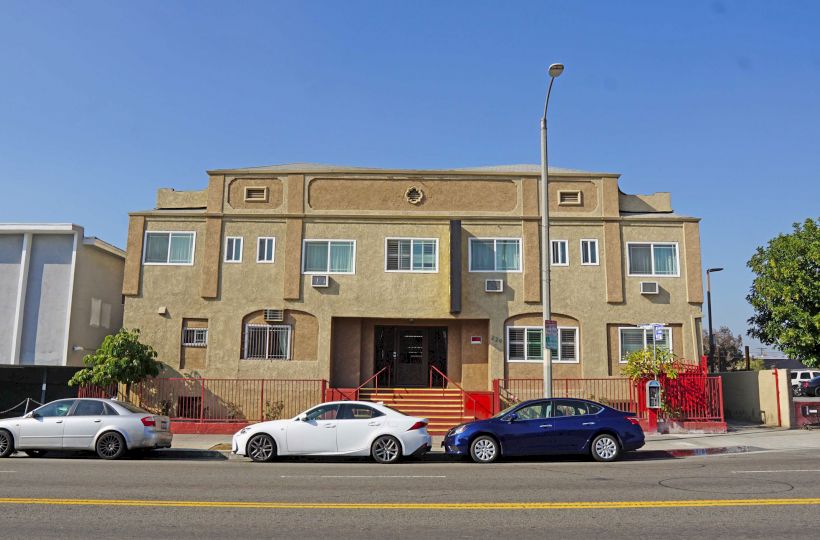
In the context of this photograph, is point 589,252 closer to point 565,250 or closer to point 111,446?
point 565,250

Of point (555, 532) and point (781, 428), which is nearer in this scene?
point (555, 532)

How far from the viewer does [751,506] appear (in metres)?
8.36

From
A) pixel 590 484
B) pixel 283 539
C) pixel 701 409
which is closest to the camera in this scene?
pixel 283 539

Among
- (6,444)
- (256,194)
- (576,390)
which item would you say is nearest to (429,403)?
(576,390)

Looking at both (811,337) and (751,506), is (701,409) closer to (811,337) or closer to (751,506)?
(811,337)

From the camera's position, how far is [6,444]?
14.8 meters

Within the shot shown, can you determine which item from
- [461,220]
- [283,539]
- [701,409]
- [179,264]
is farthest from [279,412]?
[283,539]

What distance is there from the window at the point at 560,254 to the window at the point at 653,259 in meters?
2.14

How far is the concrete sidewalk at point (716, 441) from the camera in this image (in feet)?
52.6

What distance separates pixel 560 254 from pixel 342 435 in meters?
11.5

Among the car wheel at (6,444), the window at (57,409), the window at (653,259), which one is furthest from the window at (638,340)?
Result: the car wheel at (6,444)

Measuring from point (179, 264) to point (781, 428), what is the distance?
19.6 metres

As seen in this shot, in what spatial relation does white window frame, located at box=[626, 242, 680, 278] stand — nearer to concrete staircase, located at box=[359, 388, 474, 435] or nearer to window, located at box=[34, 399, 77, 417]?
concrete staircase, located at box=[359, 388, 474, 435]

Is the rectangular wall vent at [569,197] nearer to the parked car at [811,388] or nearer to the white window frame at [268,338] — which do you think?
the white window frame at [268,338]
